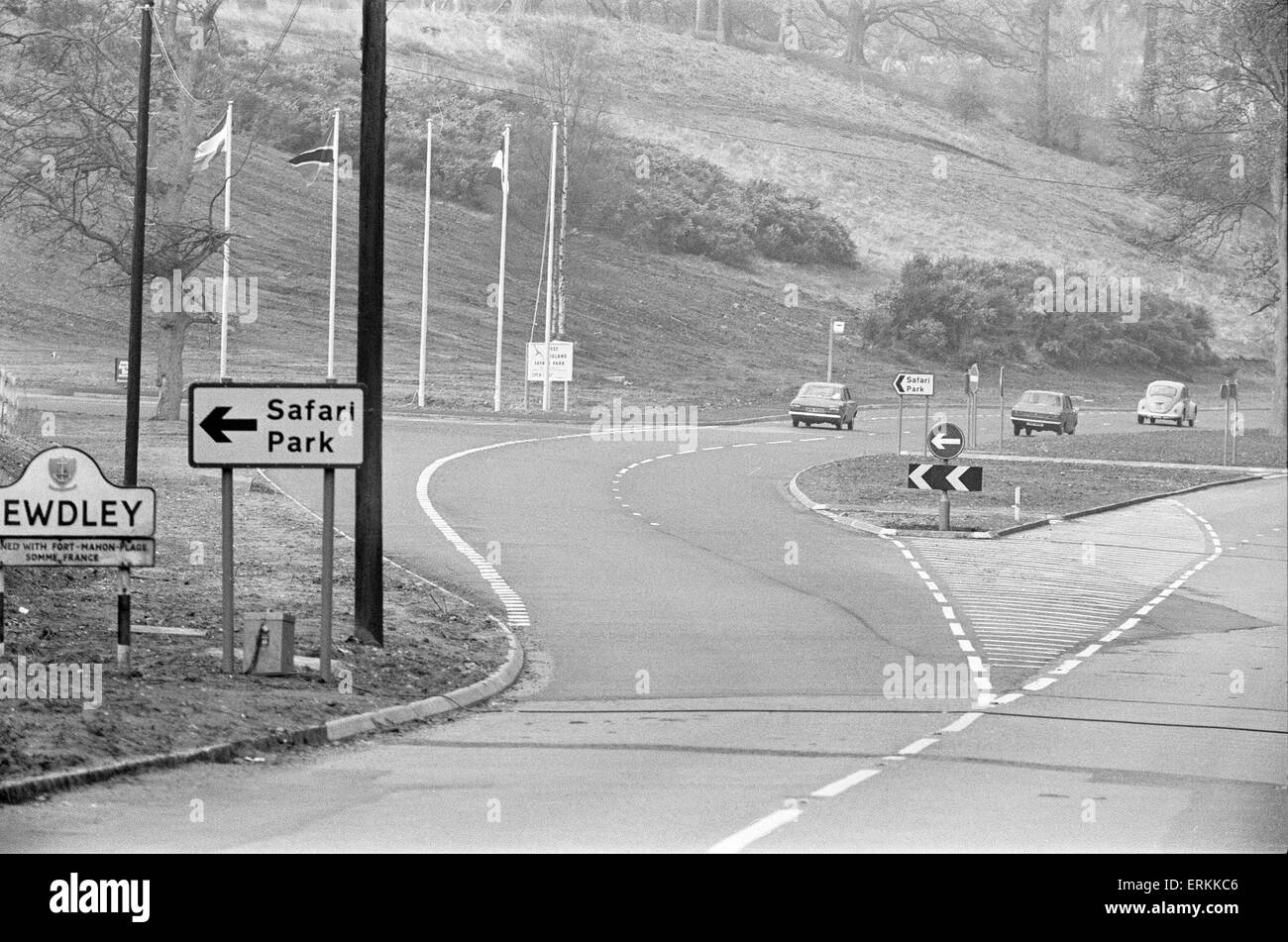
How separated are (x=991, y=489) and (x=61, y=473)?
91.9 ft

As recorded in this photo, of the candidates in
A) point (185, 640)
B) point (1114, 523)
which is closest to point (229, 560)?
point (185, 640)

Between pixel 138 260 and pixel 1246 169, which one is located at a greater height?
pixel 1246 169

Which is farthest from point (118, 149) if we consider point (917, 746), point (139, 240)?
point (917, 746)

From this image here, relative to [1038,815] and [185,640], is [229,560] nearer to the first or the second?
[185,640]

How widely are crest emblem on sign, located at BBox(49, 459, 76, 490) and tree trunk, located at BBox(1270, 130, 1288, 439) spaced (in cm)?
4656

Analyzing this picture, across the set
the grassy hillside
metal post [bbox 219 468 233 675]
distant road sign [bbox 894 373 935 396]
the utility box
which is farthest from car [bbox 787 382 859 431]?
the utility box

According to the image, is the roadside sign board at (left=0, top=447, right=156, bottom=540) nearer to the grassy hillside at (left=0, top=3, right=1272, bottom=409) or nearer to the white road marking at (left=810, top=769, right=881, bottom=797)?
the white road marking at (left=810, top=769, right=881, bottom=797)

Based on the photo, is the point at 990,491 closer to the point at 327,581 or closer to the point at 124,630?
the point at 327,581

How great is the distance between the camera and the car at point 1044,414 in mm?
59500

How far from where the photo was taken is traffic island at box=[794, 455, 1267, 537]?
33688 millimetres

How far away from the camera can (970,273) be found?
88.2m

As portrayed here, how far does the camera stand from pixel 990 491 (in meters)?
39.2

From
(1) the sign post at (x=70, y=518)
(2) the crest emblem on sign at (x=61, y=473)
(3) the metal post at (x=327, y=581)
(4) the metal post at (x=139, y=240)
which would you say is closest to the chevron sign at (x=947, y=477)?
(4) the metal post at (x=139, y=240)
